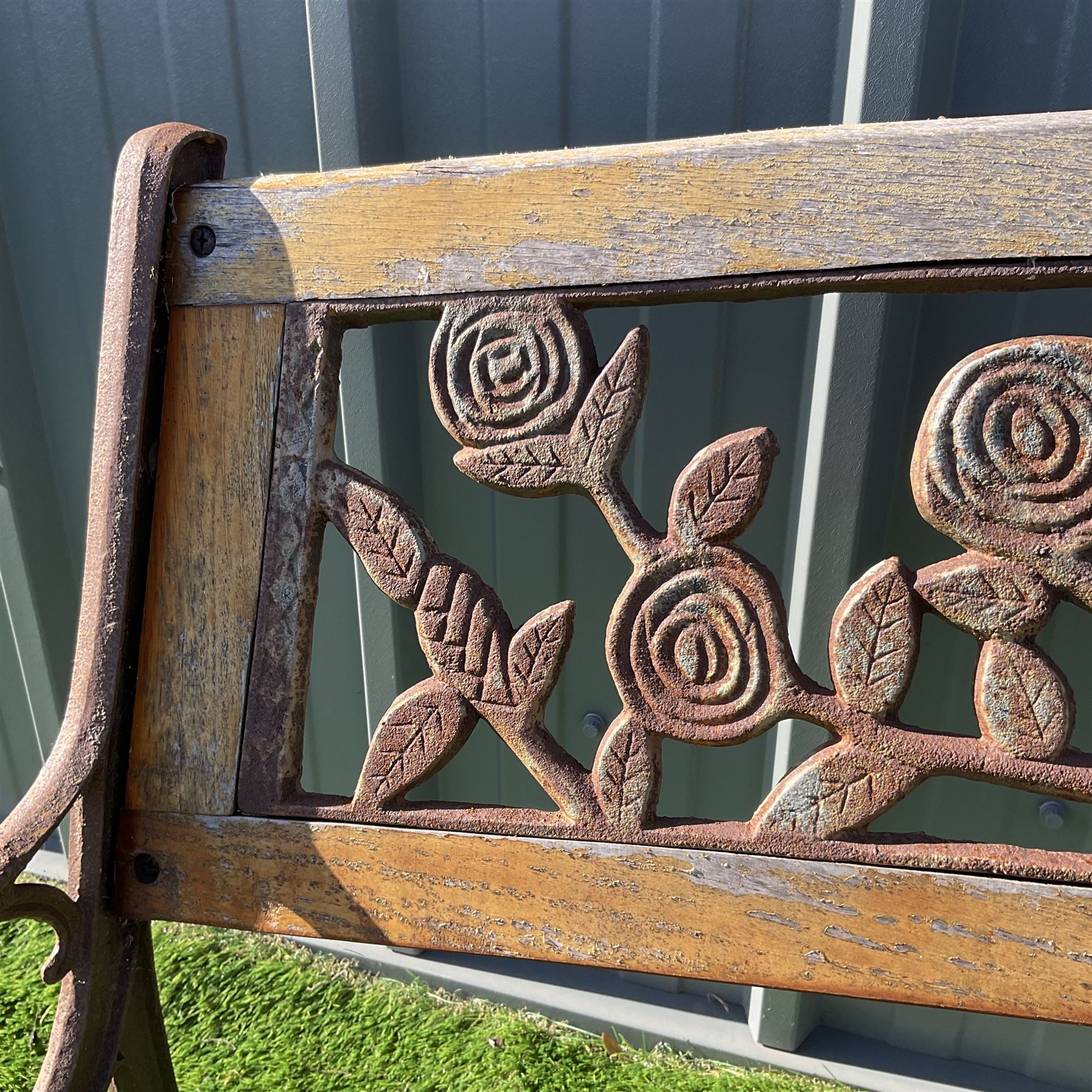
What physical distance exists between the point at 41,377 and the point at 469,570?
120 cm

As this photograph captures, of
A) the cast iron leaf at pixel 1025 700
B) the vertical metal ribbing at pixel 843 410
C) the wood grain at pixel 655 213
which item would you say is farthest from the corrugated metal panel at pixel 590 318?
the cast iron leaf at pixel 1025 700

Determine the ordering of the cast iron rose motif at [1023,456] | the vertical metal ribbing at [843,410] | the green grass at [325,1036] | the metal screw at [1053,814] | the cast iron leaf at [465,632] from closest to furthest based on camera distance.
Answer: the cast iron rose motif at [1023,456] → the cast iron leaf at [465,632] → the vertical metal ribbing at [843,410] → the metal screw at [1053,814] → the green grass at [325,1036]

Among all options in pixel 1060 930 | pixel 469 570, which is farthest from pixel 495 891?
pixel 1060 930

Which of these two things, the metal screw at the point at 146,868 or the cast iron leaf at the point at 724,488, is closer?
the cast iron leaf at the point at 724,488

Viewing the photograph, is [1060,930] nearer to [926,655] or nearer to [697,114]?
[926,655]

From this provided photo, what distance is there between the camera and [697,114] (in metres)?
1.05

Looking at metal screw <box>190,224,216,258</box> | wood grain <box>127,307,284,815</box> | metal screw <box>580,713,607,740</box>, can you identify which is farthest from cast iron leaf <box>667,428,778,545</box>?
metal screw <box>580,713,607,740</box>

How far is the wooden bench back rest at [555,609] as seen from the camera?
A: 1.94ft

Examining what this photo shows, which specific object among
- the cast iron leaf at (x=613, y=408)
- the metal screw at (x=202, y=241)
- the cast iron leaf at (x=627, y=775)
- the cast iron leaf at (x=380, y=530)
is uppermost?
the metal screw at (x=202, y=241)

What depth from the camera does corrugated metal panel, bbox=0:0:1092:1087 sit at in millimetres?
1005

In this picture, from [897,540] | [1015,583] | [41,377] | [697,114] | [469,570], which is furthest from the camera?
[41,377]

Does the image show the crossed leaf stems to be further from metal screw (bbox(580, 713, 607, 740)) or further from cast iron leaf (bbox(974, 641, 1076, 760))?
metal screw (bbox(580, 713, 607, 740))

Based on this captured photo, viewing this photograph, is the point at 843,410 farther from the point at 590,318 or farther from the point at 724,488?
the point at 724,488

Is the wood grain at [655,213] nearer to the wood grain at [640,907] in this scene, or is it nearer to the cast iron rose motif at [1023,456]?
the cast iron rose motif at [1023,456]
